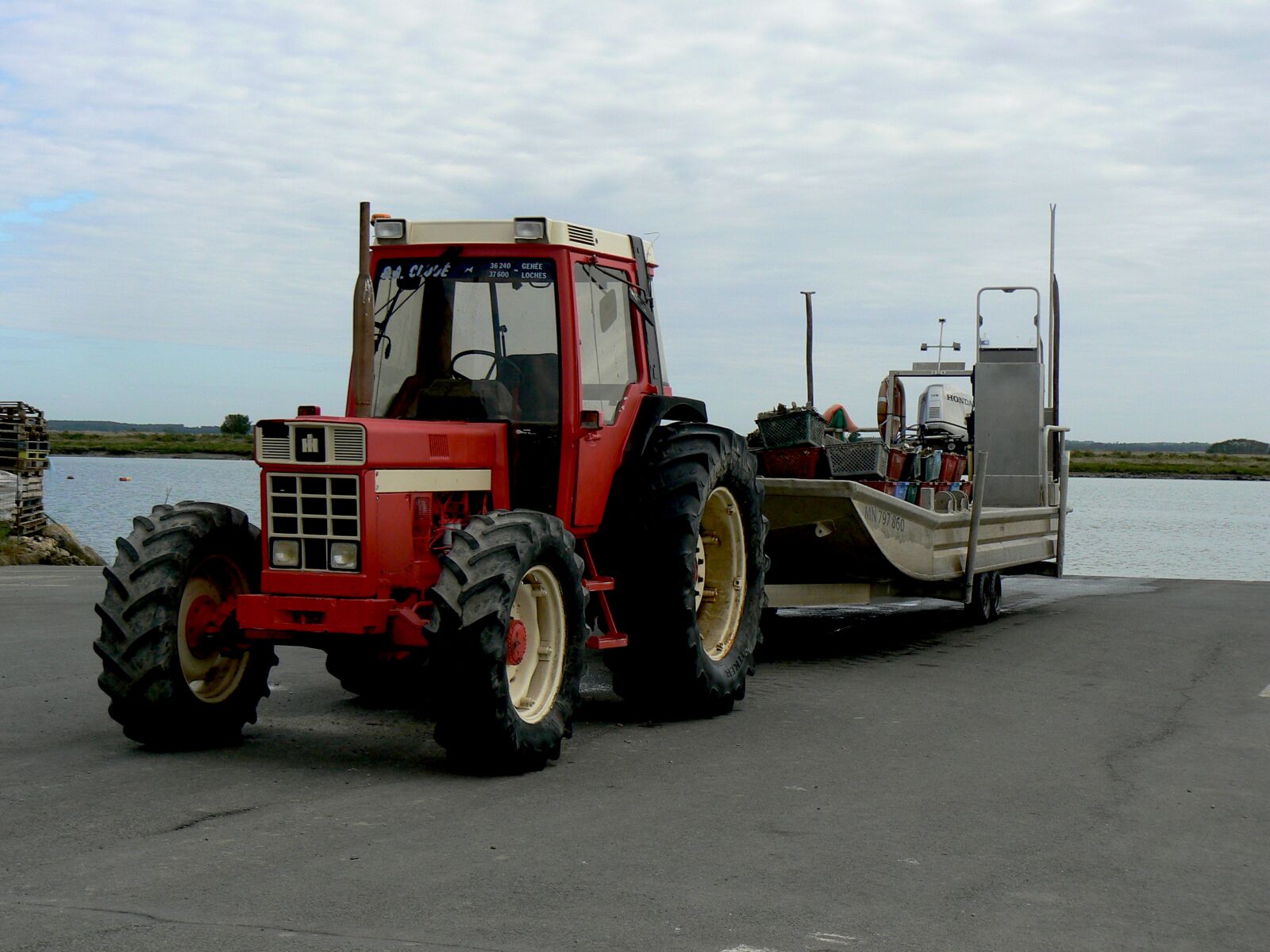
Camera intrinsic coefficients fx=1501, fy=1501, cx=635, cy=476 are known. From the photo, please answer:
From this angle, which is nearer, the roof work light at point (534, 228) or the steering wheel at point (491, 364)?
the roof work light at point (534, 228)

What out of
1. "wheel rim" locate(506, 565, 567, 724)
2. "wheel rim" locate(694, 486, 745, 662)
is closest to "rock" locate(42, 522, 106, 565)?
"wheel rim" locate(694, 486, 745, 662)

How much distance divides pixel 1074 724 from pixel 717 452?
2585mm

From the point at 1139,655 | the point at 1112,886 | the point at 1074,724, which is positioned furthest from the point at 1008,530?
the point at 1112,886

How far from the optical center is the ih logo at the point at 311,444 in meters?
7.06

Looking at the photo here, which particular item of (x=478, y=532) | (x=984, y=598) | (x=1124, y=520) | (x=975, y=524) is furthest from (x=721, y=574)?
(x=1124, y=520)

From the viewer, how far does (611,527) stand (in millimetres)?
8484

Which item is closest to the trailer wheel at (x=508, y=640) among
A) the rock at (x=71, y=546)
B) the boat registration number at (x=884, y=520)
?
the boat registration number at (x=884, y=520)

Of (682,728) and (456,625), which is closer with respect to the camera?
(456,625)

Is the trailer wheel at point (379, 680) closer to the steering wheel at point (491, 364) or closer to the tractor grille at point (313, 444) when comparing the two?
the steering wheel at point (491, 364)

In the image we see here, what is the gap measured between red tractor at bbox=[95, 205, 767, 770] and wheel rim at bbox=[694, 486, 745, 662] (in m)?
0.02

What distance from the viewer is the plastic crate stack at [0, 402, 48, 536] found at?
84.5 feet

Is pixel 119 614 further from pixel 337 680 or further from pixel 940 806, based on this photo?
pixel 940 806

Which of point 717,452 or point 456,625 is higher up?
point 717,452

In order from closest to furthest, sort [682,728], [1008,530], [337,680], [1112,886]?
[1112,886], [682,728], [337,680], [1008,530]
